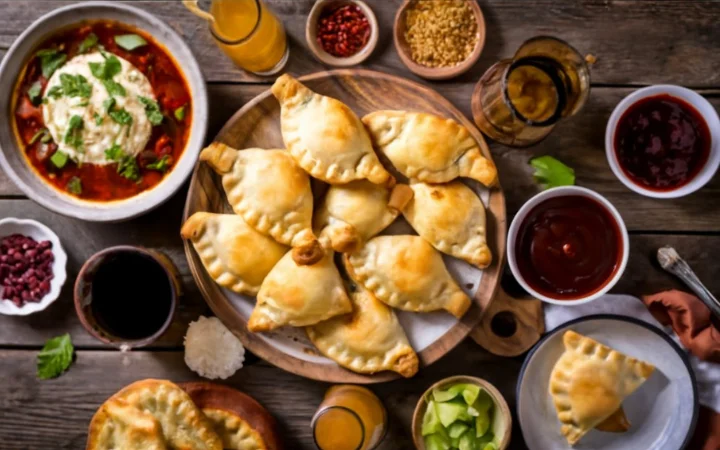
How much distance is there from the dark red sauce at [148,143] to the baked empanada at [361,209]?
60 cm

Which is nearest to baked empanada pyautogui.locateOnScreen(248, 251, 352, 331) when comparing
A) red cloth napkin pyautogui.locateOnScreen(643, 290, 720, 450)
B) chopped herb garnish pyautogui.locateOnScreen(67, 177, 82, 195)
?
chopped herb garnish pyautogui.locateOnScreen(67, 177, 82, 195)

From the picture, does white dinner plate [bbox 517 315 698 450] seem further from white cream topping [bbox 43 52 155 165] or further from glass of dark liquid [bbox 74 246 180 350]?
white cream topping [bbox 43 52 155 165]

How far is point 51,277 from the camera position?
265 cm

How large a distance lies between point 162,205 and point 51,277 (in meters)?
0.51

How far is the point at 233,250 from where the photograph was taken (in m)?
2.49

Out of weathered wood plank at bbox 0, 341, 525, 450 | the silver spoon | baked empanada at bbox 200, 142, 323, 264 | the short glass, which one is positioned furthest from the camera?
weathered wood plank at bbox 0, 341, 525, 450

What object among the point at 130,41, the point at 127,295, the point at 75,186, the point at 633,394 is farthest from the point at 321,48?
the point at 633,394

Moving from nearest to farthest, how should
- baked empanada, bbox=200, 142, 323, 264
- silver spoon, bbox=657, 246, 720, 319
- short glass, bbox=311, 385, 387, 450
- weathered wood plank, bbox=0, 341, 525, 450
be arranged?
short glass, bbox=311, 385, 387, 450 → baked empanada, bbox=200, 142, 323, 264 → silver spoon, bbox=657, 246, 720, 319 → weathered wood plank, bbox=0, 341, 525, 450

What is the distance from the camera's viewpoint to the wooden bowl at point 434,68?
2578mm

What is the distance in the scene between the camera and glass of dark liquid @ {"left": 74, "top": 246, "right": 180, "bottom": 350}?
243 cm

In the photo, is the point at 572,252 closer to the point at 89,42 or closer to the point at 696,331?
the point at 696,331

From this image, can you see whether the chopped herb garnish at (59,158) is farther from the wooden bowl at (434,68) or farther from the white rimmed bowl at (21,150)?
the wooden bowl at (434,68)

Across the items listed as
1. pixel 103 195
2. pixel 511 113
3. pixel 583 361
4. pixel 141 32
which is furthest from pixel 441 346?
pixel 141 32

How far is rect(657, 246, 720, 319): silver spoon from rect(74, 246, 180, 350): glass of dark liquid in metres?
1.82
